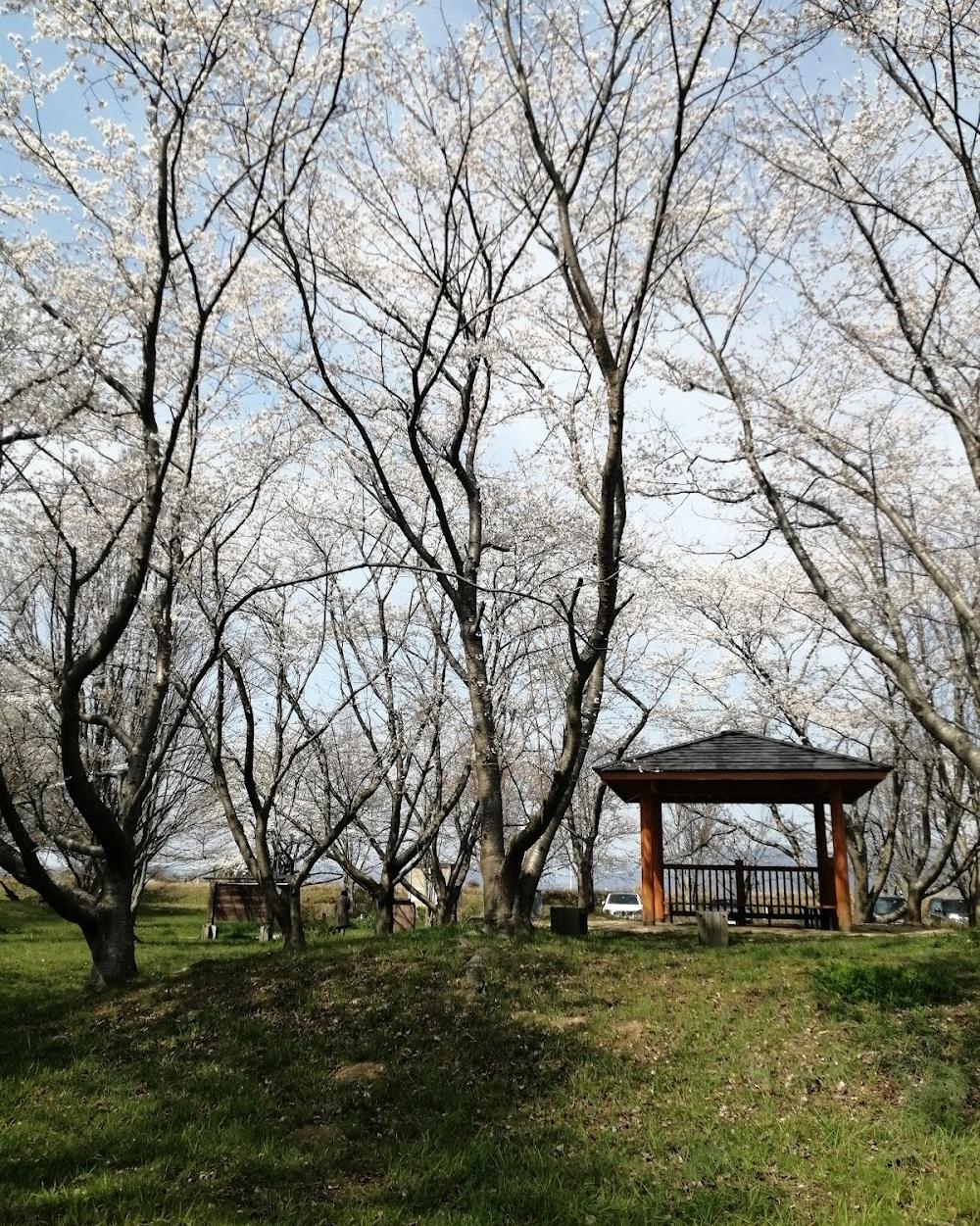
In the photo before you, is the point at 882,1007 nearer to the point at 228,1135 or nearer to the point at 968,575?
the point at 228,1135

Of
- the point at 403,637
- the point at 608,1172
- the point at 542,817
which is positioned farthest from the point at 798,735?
the point at 608,1172

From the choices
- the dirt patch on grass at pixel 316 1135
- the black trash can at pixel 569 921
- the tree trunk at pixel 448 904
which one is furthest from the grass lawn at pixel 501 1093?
the tree trunk at pixel 448 904

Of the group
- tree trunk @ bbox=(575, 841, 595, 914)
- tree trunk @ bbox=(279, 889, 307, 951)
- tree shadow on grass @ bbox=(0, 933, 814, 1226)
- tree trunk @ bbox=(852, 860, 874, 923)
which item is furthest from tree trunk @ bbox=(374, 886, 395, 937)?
tree trunk @ bbox=(852, 860, 874, 923)

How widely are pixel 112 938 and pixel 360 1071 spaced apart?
11.8 feet

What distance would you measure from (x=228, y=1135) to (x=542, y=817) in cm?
394

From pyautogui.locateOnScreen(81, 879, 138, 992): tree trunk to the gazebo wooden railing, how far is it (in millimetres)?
7515

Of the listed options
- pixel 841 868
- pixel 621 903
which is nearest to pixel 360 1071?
pixel 841 868

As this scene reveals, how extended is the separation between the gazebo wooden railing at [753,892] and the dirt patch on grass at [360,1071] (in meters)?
7.71

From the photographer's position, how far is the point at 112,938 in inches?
309

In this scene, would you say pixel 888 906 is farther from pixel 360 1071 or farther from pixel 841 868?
pixel 360 1071

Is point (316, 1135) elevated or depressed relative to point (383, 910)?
depressed

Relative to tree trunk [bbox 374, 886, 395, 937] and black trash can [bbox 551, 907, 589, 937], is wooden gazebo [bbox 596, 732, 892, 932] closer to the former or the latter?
black trash can [bbox 551, 907, 589, 937]

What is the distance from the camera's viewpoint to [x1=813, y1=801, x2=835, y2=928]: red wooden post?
1230 cm

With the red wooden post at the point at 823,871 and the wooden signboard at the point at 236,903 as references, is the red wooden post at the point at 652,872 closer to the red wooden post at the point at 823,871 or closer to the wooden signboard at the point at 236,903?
the red wooden post at the point at 823,871
